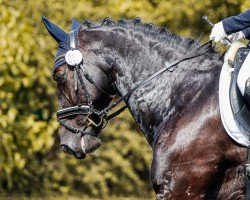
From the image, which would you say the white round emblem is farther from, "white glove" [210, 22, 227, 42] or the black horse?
"white glove" [210, 22, 227, 42]

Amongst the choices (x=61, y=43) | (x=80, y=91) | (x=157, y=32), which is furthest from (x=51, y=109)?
(x=157, y=32)

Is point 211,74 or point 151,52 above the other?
point 151,52

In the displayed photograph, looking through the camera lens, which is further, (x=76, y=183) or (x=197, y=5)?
(x=76, y=183)

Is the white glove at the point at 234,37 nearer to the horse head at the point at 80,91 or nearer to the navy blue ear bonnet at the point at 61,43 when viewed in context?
the horse head at the point at 80,91

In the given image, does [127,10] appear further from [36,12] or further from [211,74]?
[211,74]

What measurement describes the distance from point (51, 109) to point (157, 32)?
582 centimetres

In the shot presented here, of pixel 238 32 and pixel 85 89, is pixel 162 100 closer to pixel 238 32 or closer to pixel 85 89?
pixel 85 89

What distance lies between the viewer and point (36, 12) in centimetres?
1107

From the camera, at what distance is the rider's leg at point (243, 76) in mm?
5227

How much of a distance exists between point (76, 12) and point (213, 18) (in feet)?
6.14

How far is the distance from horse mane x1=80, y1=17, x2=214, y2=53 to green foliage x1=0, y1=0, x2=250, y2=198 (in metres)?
4.23

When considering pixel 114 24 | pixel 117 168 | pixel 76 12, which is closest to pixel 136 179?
pixel 117 168

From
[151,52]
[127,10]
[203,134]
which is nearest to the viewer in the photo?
[203,134]

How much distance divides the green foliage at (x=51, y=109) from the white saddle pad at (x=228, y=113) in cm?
475
